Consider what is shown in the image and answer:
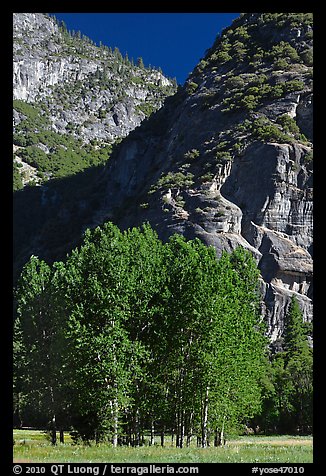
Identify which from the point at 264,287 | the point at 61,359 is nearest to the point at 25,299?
the point at 61,359

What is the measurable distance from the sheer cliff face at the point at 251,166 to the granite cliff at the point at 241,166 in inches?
6.7

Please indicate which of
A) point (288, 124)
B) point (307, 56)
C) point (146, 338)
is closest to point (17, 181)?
point (307, 56)

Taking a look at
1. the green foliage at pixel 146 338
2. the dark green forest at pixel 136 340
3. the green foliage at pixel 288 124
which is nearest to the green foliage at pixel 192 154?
the green foliage at pixel 288 124

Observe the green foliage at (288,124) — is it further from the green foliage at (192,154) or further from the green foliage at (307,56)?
the green foliage at (307,56)

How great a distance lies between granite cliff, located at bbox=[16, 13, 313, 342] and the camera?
71.1 meters

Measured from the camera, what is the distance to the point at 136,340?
25.3 m

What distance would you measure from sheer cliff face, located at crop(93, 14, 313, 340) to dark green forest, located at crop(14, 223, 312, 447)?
3946 centimetres

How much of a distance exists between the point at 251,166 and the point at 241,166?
1484 millimetres

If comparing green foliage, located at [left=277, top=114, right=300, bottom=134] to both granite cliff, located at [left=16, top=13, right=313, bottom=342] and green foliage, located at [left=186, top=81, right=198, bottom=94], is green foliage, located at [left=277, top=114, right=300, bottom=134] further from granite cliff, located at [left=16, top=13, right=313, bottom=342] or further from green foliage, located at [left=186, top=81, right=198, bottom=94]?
green foliage, located at [left=186, top=81, right=198, bottom=94]

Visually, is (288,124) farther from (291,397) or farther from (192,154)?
(291,397)

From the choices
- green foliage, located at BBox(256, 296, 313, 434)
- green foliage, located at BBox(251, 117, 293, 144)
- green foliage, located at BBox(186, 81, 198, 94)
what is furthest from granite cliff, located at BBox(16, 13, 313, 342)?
green foliage, located at BBox(256, 296, 313, 434)

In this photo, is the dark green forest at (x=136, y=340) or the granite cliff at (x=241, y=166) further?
the granite cliff at (x=241, y=166)

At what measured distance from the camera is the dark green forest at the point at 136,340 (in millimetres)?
23625

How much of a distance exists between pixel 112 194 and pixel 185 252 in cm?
8927
